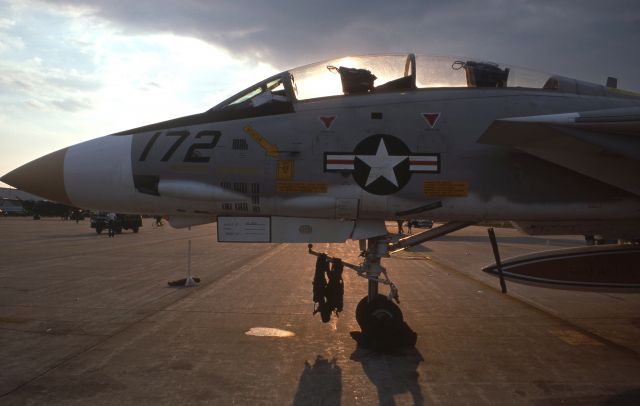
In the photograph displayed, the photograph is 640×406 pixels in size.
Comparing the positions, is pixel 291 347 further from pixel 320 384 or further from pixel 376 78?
pixel 376 78

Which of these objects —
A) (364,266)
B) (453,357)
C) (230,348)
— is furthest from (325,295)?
(453,357)

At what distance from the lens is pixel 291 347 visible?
17.7 ft

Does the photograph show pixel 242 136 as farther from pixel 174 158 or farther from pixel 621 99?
pixel 621 99

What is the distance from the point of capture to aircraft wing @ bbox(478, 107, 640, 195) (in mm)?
4250

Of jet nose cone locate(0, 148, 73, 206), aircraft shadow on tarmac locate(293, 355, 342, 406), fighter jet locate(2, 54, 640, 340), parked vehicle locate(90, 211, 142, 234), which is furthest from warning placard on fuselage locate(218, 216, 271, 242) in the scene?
parked vehicle locate(90, 211, 142, 234)

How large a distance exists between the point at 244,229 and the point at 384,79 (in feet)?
7.84

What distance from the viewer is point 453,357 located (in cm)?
507

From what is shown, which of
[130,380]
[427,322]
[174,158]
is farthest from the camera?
[427,322]

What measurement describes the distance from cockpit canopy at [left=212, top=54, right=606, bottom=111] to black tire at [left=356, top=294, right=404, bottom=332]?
249 cm

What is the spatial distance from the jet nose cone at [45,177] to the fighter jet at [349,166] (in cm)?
2

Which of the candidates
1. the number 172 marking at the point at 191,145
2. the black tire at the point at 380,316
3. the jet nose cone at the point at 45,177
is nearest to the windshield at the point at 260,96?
the number 172 marking at the point at 191,145

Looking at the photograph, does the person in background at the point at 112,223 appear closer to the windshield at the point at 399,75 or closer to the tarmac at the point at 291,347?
the tarmac at the point at 291,347

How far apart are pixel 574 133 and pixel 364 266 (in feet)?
8.80

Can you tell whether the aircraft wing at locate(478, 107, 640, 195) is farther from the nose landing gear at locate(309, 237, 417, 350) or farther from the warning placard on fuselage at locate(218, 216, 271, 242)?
the warning placard on fuselage at locate(218, 216, 271, 242)
